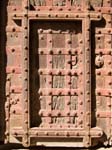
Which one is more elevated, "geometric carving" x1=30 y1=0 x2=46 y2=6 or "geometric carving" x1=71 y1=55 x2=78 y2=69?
"geometric carving" x1=30 y1=0 x2=46 y2=6

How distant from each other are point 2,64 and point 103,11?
891 millimetres

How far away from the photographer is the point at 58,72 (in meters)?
3.31

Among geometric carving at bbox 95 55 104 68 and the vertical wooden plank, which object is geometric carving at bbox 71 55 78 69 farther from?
the vertical wooden plank

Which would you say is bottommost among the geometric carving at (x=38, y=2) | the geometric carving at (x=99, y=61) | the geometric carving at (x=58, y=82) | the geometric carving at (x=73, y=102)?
the geometric carving at (x=73, y=102)

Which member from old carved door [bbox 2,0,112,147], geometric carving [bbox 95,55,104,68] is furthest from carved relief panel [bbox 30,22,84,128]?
geometric carving [bbox 95,55,104,68]

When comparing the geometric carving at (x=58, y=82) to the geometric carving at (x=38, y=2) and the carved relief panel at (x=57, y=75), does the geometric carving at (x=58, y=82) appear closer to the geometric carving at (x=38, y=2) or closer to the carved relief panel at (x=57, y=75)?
the carved relief panel at (x=57, y=75)

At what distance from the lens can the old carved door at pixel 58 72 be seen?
329 cm

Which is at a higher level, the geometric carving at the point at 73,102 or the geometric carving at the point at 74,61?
the geometric carving at the point at 74,61

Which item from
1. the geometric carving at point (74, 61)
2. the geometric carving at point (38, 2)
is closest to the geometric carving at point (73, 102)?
the geometric carving at point (74, 61)

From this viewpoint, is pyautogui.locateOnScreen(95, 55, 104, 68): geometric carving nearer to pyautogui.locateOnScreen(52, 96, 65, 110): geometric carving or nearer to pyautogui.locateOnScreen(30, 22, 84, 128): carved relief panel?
pyautogui.locateOnScreen(30, 22, 84, 128): carved relief panel

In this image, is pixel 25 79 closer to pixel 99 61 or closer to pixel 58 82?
pixel 58 82

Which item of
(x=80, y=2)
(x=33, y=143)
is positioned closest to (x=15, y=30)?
(x=80, y=2)

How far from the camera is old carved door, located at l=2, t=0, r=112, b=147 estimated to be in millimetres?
3291

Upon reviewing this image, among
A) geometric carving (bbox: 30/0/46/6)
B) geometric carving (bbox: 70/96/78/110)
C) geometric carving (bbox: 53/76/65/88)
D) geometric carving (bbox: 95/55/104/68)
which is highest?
geometric carving (bbox: 30/0/46/6)
